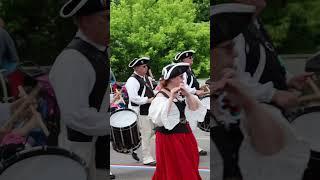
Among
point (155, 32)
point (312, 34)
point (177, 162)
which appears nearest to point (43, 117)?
point (312, 34)

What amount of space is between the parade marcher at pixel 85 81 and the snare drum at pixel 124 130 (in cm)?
279

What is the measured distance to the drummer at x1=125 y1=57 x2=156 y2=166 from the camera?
6.29 metres

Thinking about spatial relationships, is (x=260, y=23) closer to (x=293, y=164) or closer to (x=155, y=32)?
(x=293, y=164)

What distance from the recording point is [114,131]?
5.47 meters

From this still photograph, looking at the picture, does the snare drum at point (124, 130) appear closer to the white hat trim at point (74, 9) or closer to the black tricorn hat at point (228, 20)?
the white hat trim at point (74, 9)

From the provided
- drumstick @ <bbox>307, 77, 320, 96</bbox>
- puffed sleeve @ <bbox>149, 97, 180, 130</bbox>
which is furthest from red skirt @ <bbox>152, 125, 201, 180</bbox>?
drumstick @ <bbox>307, 77, 320, 96</bbox>

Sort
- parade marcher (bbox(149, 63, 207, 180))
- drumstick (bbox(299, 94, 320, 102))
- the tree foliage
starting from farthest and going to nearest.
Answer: the tree foliage
parade marcher (bbox(149, 63, 207, 180))
drumstick (bbox(299, 94, 320, 102))

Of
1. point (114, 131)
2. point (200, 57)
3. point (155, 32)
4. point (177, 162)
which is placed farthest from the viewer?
point (155, 32)

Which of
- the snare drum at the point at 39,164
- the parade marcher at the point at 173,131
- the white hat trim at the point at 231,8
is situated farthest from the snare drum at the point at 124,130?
the white hat trim at the point at 231,8

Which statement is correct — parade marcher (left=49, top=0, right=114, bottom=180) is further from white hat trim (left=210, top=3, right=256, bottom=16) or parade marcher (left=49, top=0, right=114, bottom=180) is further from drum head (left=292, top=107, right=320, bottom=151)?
drum head (left=292, top=107, right=320, bottom=151)

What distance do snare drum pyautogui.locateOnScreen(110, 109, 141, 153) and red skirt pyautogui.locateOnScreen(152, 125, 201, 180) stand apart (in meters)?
1.19

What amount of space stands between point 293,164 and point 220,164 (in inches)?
14.4

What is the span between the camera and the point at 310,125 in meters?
2.40

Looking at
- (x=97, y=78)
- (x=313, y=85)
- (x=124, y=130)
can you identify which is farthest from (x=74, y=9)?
(x=124, y=130)
